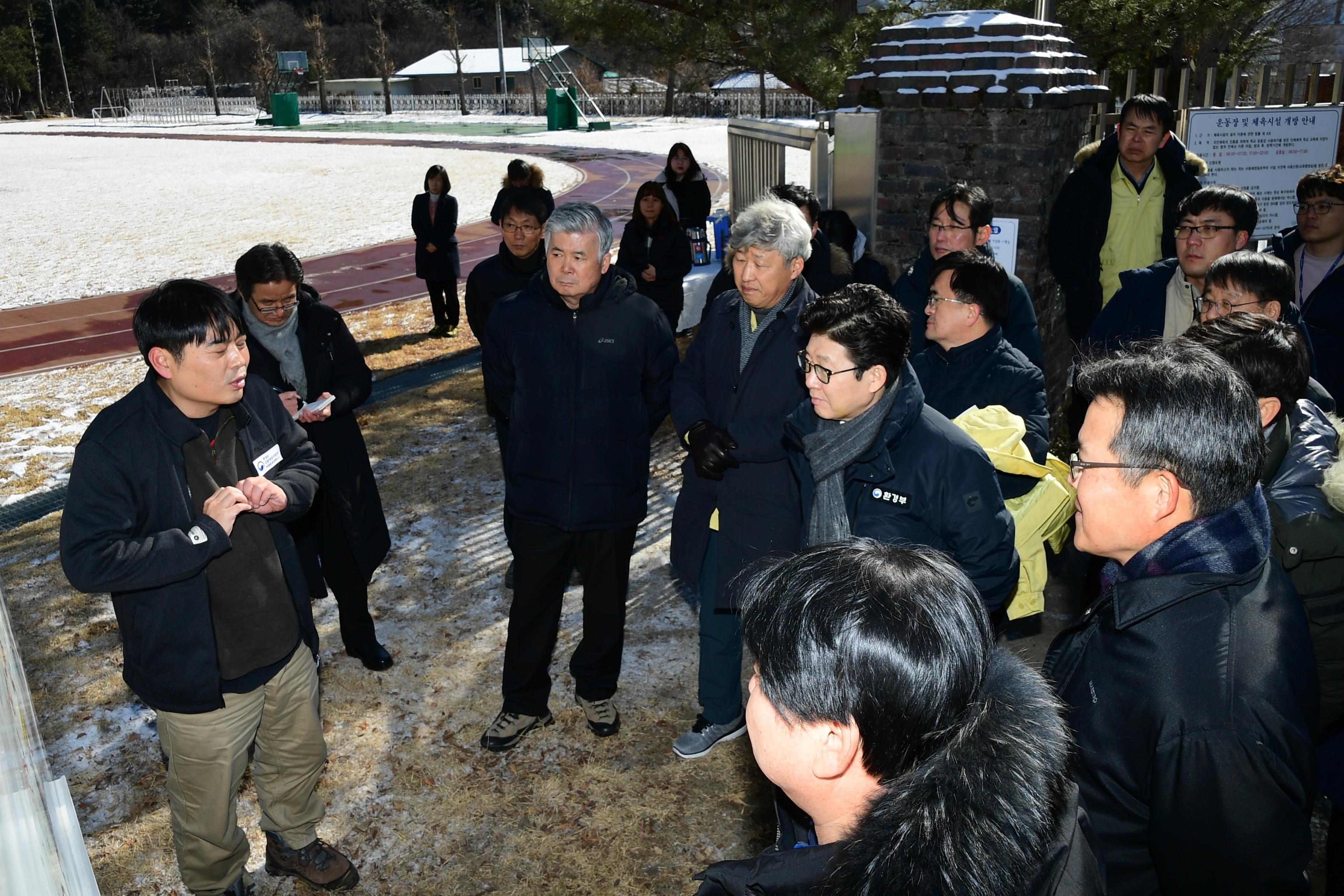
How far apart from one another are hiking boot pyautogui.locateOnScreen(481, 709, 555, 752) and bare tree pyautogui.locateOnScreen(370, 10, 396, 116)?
64.2 meters

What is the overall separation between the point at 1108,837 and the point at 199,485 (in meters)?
2.43

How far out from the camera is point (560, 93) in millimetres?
47000

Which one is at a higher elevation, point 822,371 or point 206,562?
point 822,371

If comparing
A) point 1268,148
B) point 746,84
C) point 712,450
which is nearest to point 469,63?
point 746,84

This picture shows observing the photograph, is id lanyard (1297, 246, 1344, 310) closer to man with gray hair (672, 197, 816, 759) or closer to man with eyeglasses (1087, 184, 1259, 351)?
man with eyeglasses (1087, 184, 1259, 351)

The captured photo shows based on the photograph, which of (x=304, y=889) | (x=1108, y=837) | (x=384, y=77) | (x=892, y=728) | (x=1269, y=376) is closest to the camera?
(x=892, y=728)

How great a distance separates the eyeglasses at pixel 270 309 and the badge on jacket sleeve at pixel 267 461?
880 millimetres

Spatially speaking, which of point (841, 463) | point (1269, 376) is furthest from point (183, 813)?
point (1269, 376)

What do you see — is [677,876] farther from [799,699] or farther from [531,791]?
[799,699]

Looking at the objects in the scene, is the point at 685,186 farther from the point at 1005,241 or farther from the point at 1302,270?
the point at 1302,270

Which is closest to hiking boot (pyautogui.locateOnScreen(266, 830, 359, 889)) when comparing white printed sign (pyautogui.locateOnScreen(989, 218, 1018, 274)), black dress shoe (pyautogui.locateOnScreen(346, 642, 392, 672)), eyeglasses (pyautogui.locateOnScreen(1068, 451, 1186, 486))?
black dress shoe (pyautogui.locateOnScreen(346, 642, 392, 672))

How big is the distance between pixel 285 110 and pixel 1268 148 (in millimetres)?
53798

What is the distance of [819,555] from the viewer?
146cm

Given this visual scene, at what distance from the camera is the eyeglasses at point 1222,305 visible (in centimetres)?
324
